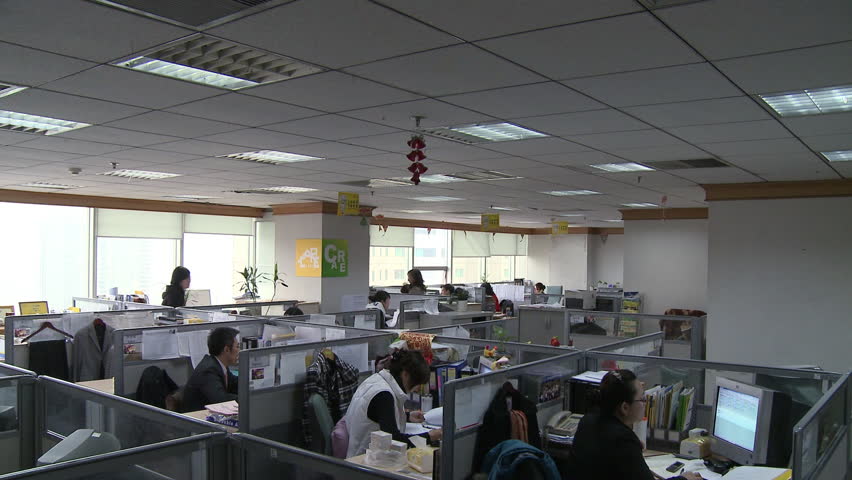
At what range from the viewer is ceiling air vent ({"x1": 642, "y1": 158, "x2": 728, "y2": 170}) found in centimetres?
521

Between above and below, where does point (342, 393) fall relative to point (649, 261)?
below

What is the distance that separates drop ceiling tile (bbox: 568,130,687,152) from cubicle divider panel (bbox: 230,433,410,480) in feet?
10.6

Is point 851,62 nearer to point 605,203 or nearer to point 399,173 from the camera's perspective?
point 399,173

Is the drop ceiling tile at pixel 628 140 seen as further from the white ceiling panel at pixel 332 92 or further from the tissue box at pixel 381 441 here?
the tissue box at pixel 381 441

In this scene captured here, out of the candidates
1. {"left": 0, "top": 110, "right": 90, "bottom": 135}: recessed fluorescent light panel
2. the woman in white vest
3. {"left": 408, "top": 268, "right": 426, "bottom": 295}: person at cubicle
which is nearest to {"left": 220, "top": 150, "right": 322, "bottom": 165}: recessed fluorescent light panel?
{"left": 0, "top": 110, "right": 90, "bottom": 135}: recessed fluorescent light panel

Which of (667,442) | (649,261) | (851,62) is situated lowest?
(667,442)

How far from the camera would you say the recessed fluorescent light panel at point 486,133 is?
406cm

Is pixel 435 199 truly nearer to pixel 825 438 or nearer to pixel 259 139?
pixel 259 139

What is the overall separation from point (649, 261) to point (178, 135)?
7.81 metres

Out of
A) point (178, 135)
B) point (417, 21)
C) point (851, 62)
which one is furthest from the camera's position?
point (178, 135)

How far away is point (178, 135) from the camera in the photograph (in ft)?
14.7

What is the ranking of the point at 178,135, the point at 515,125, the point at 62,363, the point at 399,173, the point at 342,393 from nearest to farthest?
1. the point at 342,393
2. the point at 515,125
3. the point at 178,135
4. the point at 62,363
5. the point at 399,173

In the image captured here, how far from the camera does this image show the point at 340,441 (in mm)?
3287

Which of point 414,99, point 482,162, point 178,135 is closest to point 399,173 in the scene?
point 482,162
